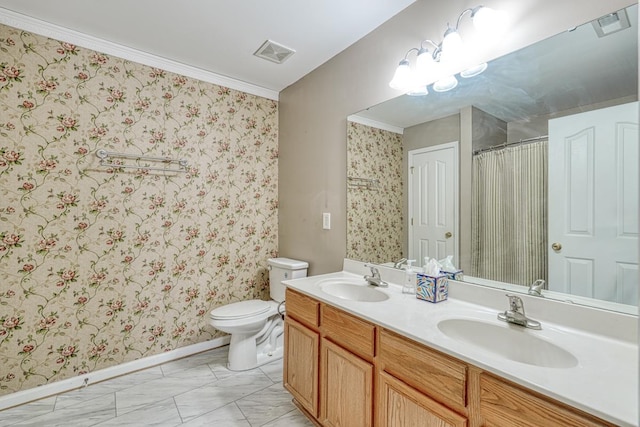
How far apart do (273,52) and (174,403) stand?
8.42 feet

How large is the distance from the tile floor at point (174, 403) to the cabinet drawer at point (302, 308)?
0.62m

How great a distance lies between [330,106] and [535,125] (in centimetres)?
146

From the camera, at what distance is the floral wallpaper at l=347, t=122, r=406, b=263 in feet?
6.07

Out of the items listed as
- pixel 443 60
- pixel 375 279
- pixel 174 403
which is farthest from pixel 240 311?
pixel 443 60

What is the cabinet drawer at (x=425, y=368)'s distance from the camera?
937 millimetres

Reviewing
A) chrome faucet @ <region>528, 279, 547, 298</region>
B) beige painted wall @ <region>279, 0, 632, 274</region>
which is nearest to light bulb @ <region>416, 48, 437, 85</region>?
beige painted wall @ <region>279, 0, 632, 274</region>

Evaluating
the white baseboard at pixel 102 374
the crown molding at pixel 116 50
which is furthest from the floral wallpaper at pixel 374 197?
the white baseboard at pixel 102 374

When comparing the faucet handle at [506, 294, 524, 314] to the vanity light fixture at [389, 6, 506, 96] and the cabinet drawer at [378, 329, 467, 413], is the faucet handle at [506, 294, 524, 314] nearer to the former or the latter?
the cabinet drawer at [378, 329, 467, 413]

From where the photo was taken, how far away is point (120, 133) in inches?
85.7

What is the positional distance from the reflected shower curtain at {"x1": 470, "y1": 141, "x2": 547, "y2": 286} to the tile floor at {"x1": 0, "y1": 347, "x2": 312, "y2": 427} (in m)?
1.40

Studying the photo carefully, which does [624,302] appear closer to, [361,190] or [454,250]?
[454,250]

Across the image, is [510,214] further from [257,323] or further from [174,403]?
[174,403]

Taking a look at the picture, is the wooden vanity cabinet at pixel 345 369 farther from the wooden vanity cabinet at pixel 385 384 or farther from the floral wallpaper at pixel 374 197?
the floral wallpaper at pixel 374 197

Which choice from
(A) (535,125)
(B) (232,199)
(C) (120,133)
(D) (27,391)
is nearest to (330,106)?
(B) (232,199)
